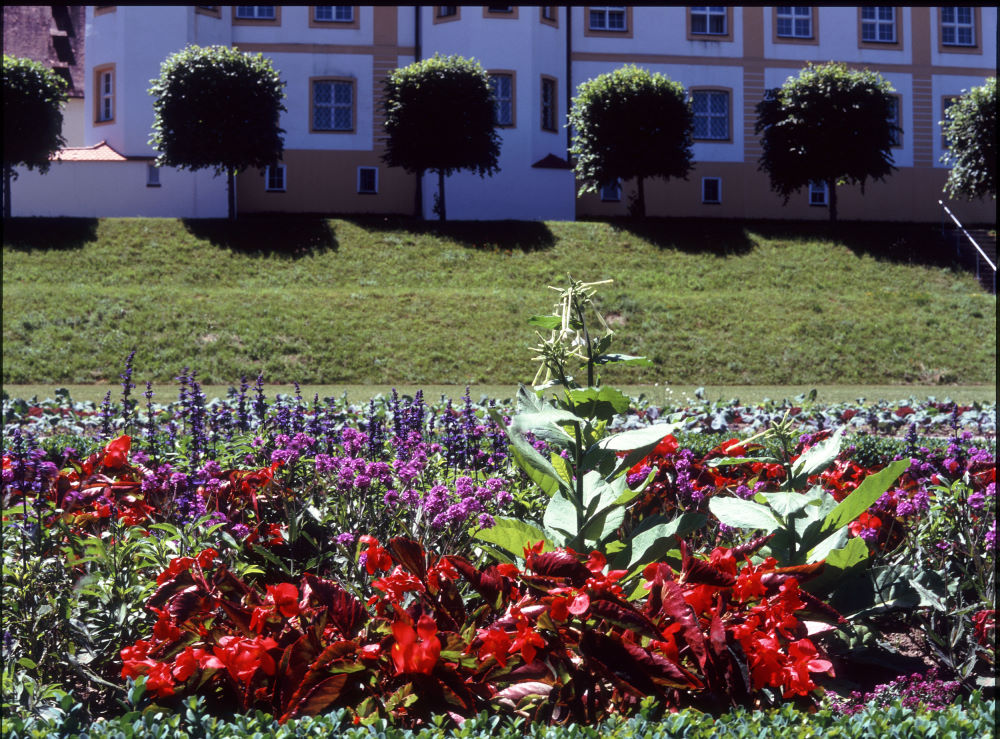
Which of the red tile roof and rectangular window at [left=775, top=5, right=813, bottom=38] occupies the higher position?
rectangular window at [left=775, top=5, right=813, bottom=38]

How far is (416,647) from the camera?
2.16 m

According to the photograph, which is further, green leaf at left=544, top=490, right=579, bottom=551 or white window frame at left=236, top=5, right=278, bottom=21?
white window frame at left=236, top=5, right=278, bottom=21

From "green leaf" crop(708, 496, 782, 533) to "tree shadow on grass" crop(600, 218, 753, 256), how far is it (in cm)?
2027

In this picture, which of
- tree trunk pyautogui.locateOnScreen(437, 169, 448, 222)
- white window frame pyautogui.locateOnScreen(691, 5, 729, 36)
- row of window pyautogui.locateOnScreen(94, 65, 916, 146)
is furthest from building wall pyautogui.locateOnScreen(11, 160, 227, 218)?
white window frame pyautogui.locateOnScreen(691, 5, 729, 36)

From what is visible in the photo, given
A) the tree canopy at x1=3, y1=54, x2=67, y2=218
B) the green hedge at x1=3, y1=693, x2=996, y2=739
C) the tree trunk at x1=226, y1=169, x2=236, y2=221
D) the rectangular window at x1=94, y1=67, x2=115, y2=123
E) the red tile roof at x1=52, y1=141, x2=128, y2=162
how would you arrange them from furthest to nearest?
the rectangular window at x1=94, y1=67, x2=115, y2=123, the red tile roof at x1=52, y1=141, x2=128, y2=162, the tree trunk at x1=226, y1=169, x2=236, y2=221, the tree canopy at x1=3, y1=54, x2=67, y2=218, the green hedge at x1=3, y1=693, x2=996, y2=739

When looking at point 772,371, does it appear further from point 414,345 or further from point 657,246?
point 657,246

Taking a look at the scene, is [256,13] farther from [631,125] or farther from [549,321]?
[549,321]

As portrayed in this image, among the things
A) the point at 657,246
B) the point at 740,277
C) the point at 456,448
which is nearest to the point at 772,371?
the point at 740,277

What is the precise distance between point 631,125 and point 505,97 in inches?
171

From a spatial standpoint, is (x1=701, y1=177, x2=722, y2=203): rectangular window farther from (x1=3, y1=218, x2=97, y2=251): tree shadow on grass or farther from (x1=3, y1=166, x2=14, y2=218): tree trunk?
(x1=3, y1=166, x2=14, y2=218): tree trunk

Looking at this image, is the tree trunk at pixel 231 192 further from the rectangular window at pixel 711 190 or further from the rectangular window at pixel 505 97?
the rectangular window at pixel 711 190

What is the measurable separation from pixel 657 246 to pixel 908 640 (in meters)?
20.4

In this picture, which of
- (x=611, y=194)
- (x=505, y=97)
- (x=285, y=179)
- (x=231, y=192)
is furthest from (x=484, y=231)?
(x=285, y=179)

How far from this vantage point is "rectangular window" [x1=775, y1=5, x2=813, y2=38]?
102 ft
